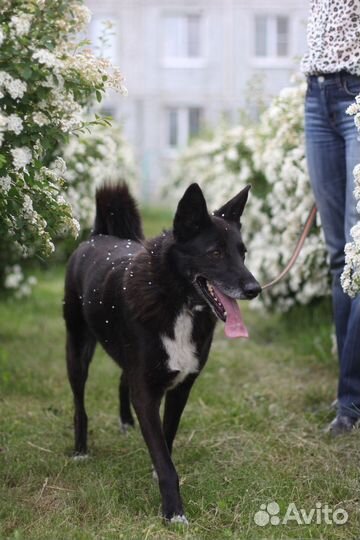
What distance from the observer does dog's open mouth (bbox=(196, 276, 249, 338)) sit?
316 cm

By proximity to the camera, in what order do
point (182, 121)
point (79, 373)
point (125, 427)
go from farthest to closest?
1. point (182, 121)
2. point (125, 427)
3. point (79, 373)

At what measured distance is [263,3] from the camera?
23.8 meters

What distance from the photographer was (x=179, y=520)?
309cm

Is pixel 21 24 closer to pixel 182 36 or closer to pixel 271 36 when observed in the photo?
pixel 271 36

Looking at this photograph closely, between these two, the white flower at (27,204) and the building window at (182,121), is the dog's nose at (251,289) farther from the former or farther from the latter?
the building window at (182,121)

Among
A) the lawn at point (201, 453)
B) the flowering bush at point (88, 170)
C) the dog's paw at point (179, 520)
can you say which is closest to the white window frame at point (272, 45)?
the flowering bush at point (88, 170)

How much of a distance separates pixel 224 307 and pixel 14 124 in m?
1.05

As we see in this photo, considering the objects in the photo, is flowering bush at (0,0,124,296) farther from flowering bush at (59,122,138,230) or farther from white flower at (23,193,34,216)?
flowering bush at (59,122,138,230)

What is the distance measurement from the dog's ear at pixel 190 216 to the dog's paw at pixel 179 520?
1072 mm

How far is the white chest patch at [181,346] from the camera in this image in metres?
3.28

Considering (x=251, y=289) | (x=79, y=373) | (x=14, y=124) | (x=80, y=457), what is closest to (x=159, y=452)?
(x=251, y=289)

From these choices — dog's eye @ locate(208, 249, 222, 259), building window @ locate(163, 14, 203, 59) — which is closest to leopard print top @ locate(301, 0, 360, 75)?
dog's eye @ locate(208, 249, 222, 259)

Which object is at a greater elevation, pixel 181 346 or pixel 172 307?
pixel 172 307

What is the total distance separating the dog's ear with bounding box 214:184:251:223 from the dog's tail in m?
0.85
